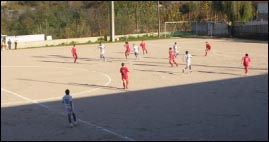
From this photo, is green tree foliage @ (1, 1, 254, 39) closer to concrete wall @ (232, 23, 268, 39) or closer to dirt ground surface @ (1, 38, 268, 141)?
concrete wall @ (232, 23, 268, 39)

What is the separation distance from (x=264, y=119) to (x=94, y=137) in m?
5.96

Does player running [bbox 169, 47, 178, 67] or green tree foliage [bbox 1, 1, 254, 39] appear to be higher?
green tree foliage [bbox 1, 1, 254, 39]

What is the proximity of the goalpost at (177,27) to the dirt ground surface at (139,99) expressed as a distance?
982 inches

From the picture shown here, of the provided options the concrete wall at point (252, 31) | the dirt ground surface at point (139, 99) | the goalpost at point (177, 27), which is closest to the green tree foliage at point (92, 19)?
the goalpost at point (177, 27)

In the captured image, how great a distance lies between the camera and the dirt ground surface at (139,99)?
1501 centimetres

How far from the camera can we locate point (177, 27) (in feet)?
204

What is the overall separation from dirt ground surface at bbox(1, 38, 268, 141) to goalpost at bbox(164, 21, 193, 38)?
81.8 feet

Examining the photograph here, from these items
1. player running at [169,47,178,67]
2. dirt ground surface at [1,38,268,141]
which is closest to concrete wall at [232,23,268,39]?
dirt ground surface at [1,38,268,141]

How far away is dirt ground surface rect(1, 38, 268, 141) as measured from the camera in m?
15.0

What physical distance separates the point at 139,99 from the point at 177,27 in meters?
42.8

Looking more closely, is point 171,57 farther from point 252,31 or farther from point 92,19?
point 92,19

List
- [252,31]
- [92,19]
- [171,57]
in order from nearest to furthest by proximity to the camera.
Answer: [171,57] < [252,31] < [92,19]

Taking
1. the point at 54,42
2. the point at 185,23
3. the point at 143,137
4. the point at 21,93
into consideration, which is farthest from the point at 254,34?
the point at 143,137

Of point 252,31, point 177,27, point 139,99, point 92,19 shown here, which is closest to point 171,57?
point 139,99
